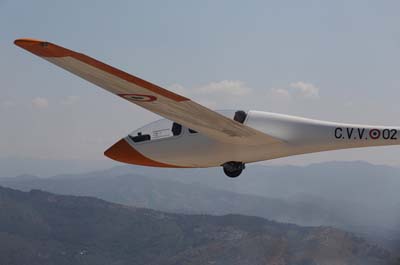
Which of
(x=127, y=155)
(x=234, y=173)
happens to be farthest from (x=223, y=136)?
(x=127, y=155)

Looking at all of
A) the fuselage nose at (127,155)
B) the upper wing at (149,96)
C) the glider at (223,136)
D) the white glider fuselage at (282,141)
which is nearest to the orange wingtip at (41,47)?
the upper wing at (149,96)

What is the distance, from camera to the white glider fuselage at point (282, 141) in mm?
16859

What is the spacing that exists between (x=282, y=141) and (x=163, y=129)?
408 cm

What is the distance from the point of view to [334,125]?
17047mm

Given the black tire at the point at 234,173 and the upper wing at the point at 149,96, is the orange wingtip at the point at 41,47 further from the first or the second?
the black tire at the point at 234,173

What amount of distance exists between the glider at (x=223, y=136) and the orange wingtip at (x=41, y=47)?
1922 mm

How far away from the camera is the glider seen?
15336 mm

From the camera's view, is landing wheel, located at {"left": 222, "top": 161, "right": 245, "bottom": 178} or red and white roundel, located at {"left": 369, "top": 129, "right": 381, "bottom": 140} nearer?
red and white roundel, located at {"left": 369, "top": 129, "right": 381, "bottom": 140}

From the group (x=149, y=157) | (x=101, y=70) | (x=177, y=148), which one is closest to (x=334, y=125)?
(x=177, y=148)

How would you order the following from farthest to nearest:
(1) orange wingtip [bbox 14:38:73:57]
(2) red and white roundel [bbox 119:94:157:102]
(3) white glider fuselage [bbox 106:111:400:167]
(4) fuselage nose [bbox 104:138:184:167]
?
(4) fuselage nose [bbox 104:138:184:167] < (3) white glider fuselage [bbox 106:111:400:167] < (2) red and white roundel [bbox 119:94:157:102] < (1) orange wingtip [bbox 14:38:73:57]

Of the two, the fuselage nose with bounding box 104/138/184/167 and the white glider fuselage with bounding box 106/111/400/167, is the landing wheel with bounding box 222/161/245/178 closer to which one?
the white glider fuselage with bounding box 106/111/400/167

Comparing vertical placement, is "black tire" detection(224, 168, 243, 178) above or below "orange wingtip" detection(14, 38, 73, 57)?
below

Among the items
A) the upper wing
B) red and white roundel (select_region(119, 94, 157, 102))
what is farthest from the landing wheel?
red and white roundel (select_region(119, 94, 157, 102))

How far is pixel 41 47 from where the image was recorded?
495 inches
